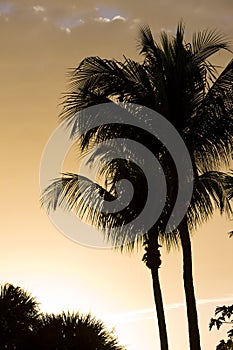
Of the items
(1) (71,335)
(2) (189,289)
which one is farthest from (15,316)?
(2) (189,289)

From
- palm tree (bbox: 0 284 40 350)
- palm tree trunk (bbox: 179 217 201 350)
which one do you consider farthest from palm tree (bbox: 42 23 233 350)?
palm tree (bbox: 0 284 40 350)

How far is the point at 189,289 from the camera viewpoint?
2262cm

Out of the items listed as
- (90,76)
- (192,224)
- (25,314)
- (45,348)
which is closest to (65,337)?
(45,348)

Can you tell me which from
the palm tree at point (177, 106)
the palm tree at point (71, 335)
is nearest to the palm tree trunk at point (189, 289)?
the palm tree at point (177, 106)

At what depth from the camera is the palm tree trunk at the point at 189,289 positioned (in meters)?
22.1

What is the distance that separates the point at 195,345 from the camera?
2192cm

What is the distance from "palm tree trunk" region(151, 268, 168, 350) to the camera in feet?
88.8

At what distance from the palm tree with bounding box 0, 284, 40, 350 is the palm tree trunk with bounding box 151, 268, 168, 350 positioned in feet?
14.2

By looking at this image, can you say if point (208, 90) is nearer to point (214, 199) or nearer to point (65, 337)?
point (214, 199)

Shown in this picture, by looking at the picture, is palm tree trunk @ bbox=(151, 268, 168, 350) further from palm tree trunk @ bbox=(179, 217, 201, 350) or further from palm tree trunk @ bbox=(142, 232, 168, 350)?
palm tree trunk @ bbox=(179, 217, 201, 350)

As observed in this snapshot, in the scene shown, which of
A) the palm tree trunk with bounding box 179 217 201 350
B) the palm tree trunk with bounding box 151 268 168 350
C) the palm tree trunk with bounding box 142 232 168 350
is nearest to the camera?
the palm tree trunk with bounding box 179 217 201 350

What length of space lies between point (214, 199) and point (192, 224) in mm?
987

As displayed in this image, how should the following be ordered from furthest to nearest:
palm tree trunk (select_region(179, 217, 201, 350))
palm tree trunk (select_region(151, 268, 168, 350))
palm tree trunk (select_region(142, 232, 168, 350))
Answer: palm tree trunk (select_region(151, 268, 168, 350)) → palm tree trunk (select_region(142, 232, 168, 350)) → palm tree trunk (select_region(179, 217, 201, 350))

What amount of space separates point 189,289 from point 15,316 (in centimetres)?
985
